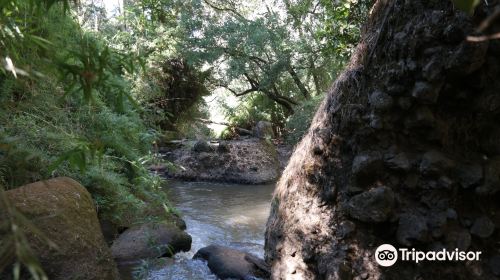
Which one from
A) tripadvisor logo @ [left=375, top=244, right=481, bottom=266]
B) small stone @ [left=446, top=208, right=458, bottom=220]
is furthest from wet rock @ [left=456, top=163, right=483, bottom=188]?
tripadvisor logo @ [left=375, top=244, right=481, bottom=266]

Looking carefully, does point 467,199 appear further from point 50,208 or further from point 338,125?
point 50,208

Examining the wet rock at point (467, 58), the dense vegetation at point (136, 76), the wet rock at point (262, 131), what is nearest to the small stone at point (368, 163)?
the wet rock at point (467, 58)

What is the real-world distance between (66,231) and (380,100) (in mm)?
2432

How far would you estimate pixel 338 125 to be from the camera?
3051mm

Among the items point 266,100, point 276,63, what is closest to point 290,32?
point 276,63

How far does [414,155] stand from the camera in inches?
102

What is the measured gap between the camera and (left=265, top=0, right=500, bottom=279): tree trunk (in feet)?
7.86

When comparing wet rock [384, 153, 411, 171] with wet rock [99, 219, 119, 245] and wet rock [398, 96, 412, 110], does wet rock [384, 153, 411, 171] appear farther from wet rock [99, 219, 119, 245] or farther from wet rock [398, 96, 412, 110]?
wet rock [99, 219, 119, 245]

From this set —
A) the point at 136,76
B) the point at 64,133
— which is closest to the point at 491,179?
Result: the point at 64,133

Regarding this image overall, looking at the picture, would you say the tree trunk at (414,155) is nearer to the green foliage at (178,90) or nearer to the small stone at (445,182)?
the small stone at (445,182)

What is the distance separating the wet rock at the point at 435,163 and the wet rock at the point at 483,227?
1.17 ft

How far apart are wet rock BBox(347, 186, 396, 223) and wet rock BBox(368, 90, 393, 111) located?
0.54 metres

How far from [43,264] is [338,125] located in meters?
2.32

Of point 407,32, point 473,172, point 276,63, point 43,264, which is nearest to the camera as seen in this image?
point 473,172
